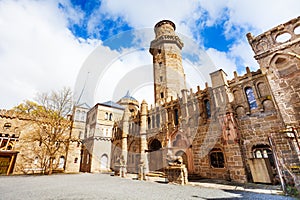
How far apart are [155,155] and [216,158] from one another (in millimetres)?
7819

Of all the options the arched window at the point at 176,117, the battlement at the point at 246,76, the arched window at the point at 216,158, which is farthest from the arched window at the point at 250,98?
the arched window at the point at 176,117

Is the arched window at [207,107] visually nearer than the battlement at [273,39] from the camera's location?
No

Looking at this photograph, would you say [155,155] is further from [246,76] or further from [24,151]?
[24,151]

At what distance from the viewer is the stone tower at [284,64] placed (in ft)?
29.8

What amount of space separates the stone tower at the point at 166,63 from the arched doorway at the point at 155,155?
23.2 ft

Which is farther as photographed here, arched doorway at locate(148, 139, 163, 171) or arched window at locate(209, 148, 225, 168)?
arched doorway at locate(148, 139, 163, 171)

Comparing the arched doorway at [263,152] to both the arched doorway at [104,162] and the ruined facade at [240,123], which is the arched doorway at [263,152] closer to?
the ruined facade at [240,123]

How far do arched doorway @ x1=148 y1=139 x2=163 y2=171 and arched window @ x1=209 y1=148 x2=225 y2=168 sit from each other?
6275 millimetres

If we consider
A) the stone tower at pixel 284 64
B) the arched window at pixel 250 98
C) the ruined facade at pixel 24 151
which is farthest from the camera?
the ruined facade at pixel 24 151

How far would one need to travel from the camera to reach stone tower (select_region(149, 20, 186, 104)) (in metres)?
24.6

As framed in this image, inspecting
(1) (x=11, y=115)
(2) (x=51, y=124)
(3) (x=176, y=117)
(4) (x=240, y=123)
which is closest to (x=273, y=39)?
(4) (x=240, y=123)

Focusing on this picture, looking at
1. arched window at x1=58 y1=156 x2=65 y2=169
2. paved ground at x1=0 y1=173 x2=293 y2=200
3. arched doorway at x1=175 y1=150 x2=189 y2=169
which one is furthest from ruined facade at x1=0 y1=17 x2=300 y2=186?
paved ground at x1=0 y1=173 x2=293 y2=200

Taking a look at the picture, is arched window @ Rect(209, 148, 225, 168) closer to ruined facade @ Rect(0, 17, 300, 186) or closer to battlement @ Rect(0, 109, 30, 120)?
ruined facade @ Rect(0, 17, 300, 186)

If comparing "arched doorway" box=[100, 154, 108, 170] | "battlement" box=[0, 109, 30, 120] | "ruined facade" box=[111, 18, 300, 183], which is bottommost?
"arched doorway" box=[100, 154, 108, 170]
